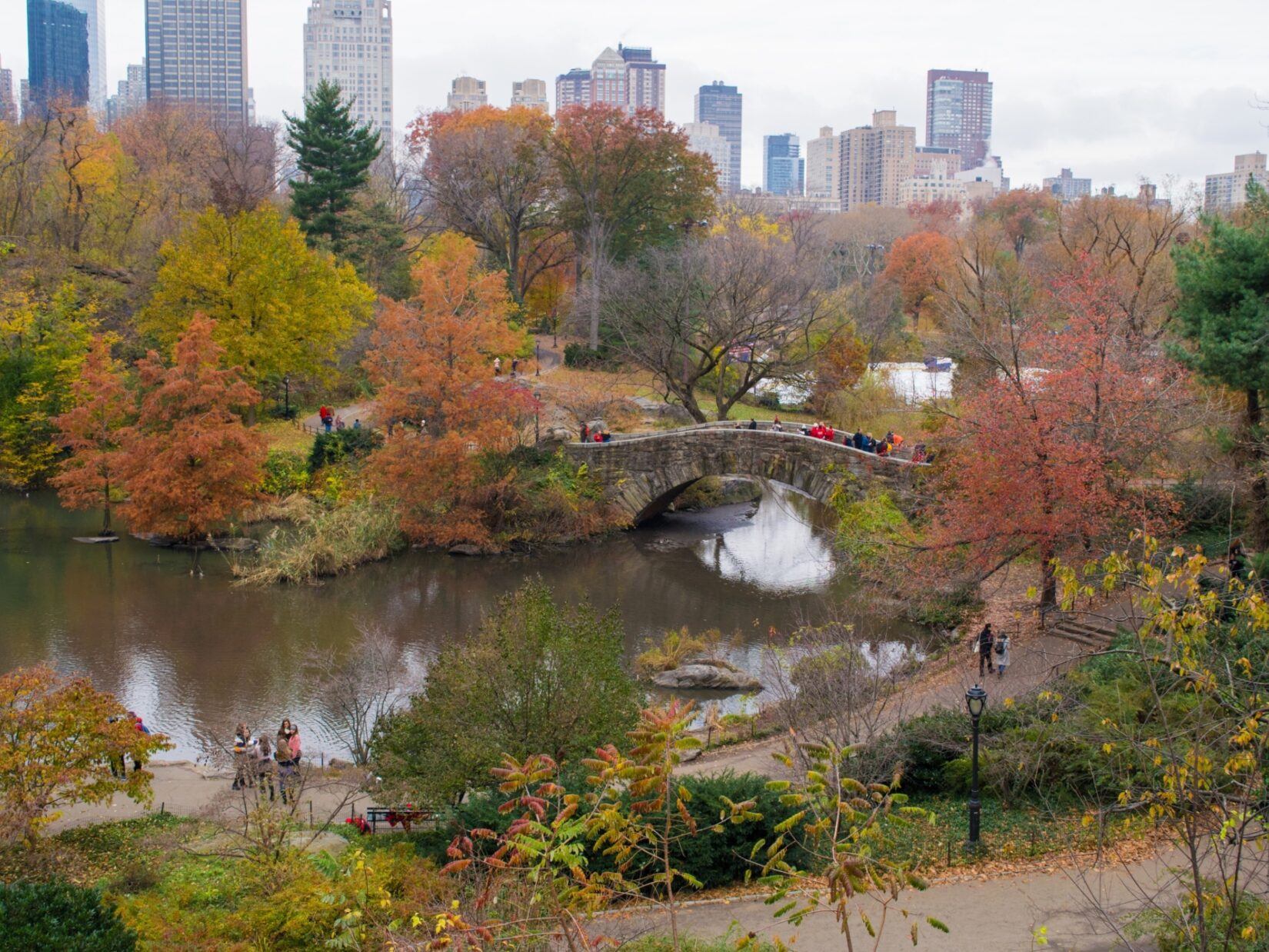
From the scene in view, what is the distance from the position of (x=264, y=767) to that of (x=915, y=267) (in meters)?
54.1

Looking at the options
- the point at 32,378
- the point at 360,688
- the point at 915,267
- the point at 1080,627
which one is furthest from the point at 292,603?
the point at 915,267

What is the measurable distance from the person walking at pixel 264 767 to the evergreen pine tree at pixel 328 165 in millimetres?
33571

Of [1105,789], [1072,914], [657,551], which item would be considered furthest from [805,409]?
[1072,914]

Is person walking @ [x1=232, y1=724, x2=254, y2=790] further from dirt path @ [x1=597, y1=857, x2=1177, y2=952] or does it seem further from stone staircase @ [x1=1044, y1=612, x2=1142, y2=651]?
stone staircase @ [x1=1044, y1=612, x2=1142, y2=651]

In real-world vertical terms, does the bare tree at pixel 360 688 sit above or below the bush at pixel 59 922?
below

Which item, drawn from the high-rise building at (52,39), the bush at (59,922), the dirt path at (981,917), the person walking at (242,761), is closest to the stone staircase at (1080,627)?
the dirt path at (981,917)

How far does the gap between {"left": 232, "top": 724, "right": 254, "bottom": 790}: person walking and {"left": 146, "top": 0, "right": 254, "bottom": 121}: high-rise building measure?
197 meters

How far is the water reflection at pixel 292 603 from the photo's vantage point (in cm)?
2216

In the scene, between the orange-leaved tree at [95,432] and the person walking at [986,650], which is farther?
the orange-leaved tree at [95,432]

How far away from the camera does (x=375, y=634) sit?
74.8 feet

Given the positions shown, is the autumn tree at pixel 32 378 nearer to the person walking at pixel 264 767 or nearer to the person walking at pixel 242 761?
the person walking at pixel 242 761

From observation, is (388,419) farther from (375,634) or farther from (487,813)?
(487,813)

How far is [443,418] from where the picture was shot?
108 ft

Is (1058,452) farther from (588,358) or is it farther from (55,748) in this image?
(588,358)
